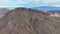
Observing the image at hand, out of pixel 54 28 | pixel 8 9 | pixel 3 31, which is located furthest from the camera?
pixel 8 9

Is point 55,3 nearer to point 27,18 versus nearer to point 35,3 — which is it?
point 35,3

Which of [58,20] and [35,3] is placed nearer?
[58,20]

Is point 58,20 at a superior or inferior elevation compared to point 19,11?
inferior

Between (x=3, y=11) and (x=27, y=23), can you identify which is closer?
(x=27, y=23)

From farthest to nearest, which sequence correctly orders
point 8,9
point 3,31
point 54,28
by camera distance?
point 8,9, point 54,28, point 3,31

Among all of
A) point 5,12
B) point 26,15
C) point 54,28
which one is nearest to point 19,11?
point 26,15

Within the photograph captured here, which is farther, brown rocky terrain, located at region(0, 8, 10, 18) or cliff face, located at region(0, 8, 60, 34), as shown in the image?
brown rocky terrain, located at region(0, 8, 10, 18)

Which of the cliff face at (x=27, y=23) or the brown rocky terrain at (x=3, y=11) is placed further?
the brown rocky terrain at (x=3, y=11)
